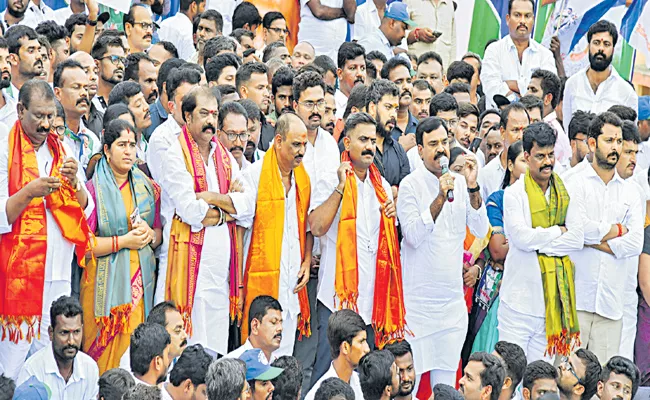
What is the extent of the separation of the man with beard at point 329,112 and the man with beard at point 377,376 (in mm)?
2230

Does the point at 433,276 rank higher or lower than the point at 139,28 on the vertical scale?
lower

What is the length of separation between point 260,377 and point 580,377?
2410 mm

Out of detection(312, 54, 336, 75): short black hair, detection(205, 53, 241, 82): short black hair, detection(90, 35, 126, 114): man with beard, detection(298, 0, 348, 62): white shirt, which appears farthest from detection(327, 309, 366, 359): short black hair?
detection(298, 0, 348, 62): white shirt

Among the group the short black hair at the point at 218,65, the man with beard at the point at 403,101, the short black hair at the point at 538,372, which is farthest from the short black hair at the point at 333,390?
the short black hair at the point at 218,65

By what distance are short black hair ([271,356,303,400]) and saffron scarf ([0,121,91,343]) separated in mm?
1375

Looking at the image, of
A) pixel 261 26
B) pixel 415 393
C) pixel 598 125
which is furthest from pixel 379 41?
pixel 415 393

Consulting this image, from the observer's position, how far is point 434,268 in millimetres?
9352

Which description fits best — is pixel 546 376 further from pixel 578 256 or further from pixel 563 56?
pixel 563 56

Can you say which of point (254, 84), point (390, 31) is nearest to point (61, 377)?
point (254, 84)

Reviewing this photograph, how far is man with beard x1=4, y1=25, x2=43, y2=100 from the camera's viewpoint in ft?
31.7

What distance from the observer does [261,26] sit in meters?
13.0

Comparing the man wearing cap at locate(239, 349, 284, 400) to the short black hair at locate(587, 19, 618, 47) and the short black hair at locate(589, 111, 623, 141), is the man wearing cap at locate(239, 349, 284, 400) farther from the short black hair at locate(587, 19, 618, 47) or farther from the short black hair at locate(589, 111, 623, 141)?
the short black hair at locate(587, 19, 618, 47)

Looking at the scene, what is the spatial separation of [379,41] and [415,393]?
4.73 m

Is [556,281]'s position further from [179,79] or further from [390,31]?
[390,31]
